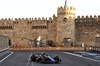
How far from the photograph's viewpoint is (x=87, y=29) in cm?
6862

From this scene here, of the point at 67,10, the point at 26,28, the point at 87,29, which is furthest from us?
the point at 26,28

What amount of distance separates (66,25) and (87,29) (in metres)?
6.89

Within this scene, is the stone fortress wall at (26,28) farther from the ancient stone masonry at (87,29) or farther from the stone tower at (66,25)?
the ancient stone masonry at (87,29)

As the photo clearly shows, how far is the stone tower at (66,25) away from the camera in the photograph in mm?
67500

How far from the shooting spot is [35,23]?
71938 mm

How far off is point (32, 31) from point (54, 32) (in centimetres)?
752

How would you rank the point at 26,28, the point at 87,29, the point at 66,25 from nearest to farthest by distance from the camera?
1. the point at 66,25
2. the point at 87,29
3. the point at 26,28

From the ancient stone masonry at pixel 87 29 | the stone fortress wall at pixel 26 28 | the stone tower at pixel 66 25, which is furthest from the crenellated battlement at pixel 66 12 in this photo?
the stone fortress wall at pixel 26 28

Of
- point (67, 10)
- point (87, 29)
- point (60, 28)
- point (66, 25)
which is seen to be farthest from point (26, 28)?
point (87, 29)

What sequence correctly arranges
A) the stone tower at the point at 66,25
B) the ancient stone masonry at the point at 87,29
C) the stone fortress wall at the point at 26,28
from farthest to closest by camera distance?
1. the stone fortress wall at the point at 26,28
2. the ancient stone masonry at the point at 87,29
3. the stone tower at the point at 66,25

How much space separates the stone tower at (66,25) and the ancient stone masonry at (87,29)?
6.88ft

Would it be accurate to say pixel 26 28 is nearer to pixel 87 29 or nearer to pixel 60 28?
pixel 60 28

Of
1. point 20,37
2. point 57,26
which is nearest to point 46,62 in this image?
point 57,26

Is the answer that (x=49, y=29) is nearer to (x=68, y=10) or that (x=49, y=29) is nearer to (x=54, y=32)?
(x=54, y=32)
